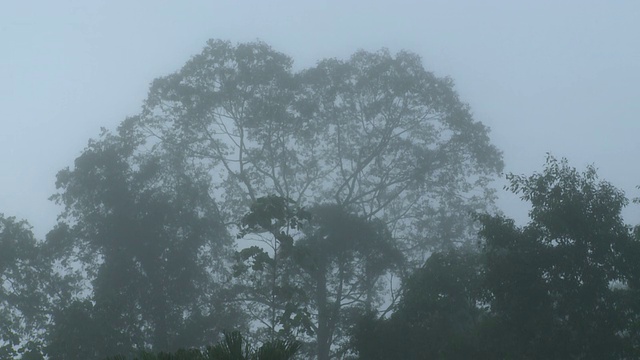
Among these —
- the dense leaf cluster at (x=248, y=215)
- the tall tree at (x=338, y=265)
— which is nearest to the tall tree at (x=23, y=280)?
the dense leaf cluster at (x=248, y=215)

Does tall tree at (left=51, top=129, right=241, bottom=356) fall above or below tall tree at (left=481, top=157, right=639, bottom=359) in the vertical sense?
above

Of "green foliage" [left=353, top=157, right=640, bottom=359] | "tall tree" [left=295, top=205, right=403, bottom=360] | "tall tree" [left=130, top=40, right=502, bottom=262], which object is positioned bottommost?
"green foliage" [left=353, top=157, right=640, bottom=359]

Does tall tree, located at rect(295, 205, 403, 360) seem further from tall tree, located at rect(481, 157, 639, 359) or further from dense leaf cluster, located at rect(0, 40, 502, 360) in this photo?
tall tree, located at rect(481, 157, 639, 359)

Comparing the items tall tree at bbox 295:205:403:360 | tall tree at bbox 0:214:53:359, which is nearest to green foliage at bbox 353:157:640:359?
tall tree at bbox 295:205:403:360

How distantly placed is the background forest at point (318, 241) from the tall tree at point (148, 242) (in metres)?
0.08

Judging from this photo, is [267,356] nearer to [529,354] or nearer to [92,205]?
[529,354]

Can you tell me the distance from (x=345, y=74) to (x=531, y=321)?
79.6ft

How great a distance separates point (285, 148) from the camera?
4331 cm

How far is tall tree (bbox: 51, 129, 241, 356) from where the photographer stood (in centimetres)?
3428

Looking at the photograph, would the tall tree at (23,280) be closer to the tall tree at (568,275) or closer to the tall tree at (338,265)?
the tall tree at (338,265)

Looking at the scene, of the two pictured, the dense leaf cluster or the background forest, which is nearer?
the background forest

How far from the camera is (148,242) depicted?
1411 inches

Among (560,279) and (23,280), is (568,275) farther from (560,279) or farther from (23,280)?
(23,280)

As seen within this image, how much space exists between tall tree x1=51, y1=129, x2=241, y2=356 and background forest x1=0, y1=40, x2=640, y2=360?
8 cm
